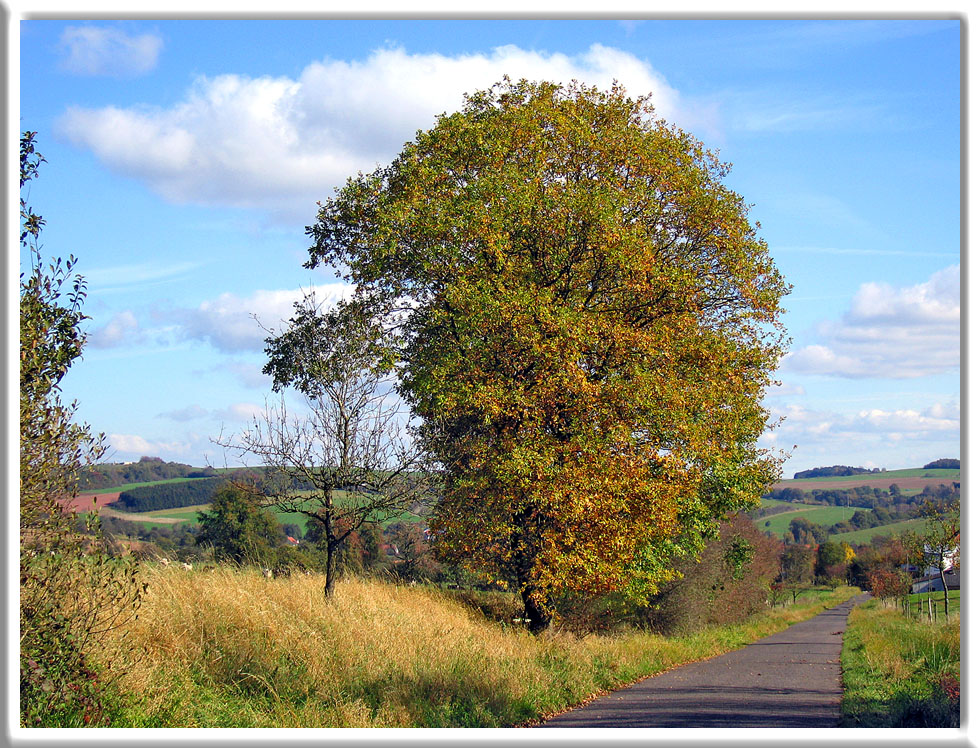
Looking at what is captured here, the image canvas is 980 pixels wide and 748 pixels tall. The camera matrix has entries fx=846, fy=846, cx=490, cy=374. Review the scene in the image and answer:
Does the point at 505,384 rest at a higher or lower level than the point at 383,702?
higher

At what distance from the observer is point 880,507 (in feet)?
330

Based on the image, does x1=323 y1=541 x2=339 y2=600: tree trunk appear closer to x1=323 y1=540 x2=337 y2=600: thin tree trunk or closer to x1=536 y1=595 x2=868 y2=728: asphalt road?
x1=323 y1=540 x2=337 y2=600: thin tree trunk

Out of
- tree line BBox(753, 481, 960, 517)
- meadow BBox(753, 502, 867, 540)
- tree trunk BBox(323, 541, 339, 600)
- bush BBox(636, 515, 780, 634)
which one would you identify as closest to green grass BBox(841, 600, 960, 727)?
bush BBox(636, 515, 780, 634)

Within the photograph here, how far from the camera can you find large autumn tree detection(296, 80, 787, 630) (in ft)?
51.4

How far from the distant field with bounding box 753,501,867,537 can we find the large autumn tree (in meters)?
109

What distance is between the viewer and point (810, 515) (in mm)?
130500

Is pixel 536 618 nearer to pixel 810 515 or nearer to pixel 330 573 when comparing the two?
pixel 330 573

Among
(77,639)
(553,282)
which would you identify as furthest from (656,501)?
(77,639)

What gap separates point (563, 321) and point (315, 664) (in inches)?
282

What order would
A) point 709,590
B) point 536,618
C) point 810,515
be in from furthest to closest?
point 810,515, point 709,590, point 536,618

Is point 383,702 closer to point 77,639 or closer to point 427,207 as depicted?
point 77,639

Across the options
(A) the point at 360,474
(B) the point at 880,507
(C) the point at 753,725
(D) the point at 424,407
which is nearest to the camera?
(C) the point at 753,725

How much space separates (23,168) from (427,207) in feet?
28.3

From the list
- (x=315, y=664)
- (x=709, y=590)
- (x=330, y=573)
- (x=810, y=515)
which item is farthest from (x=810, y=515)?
(x=315, y=664)
